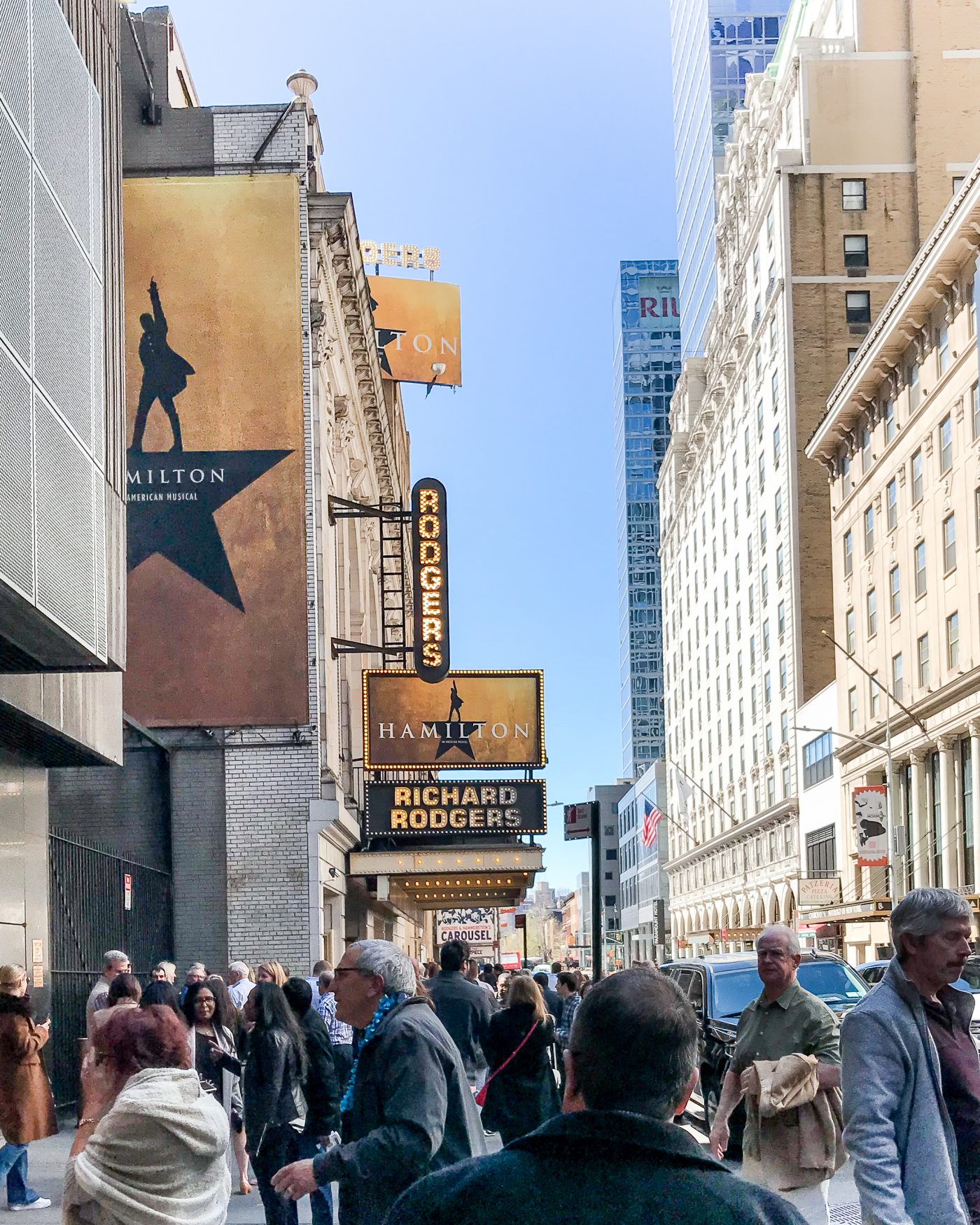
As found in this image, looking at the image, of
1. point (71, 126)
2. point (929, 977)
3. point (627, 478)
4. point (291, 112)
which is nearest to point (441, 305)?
point (291, 112)

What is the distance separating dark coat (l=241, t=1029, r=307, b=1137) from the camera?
938 centimetres

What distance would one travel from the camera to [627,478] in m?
182

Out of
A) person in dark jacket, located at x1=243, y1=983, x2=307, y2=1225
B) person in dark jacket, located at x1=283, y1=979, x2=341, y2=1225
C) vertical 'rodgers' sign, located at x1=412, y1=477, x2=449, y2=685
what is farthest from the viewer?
vertical 'rodgers' sign, located at x1=412, y1=477, x2=449, y2=685

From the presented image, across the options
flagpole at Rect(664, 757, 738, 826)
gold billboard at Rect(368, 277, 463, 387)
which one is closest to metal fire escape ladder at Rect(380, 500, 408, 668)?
gold billboard at Rect(368, 277, 463, 387)

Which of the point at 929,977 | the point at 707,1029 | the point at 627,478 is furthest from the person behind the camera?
the point at 627,478

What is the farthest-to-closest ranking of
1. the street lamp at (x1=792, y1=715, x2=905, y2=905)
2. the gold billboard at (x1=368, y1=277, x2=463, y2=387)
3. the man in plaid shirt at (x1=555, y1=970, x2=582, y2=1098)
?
the gold billboard at (x1=368, y1=277, x2=463, y2=387) < the street lamp at (x1=792, y1=715, x2=905, y2=905) < the man in plaid shirt at (x1=555, y1=970, x2=582, y2=1098)

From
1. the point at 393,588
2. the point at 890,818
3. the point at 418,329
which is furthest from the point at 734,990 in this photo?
the point at 418,329

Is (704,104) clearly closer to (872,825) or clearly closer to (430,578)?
(872,825)

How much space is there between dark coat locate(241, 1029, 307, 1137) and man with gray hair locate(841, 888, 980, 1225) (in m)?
4.95

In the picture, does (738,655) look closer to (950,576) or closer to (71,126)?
(950,576)

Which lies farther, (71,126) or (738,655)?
(738,655)

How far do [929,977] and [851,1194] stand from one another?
8.57 meters

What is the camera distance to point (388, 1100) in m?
5.42

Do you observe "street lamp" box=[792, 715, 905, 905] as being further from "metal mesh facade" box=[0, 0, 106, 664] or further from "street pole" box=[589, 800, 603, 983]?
"metal mesh facade" box=[0, 0, 106, 664]
